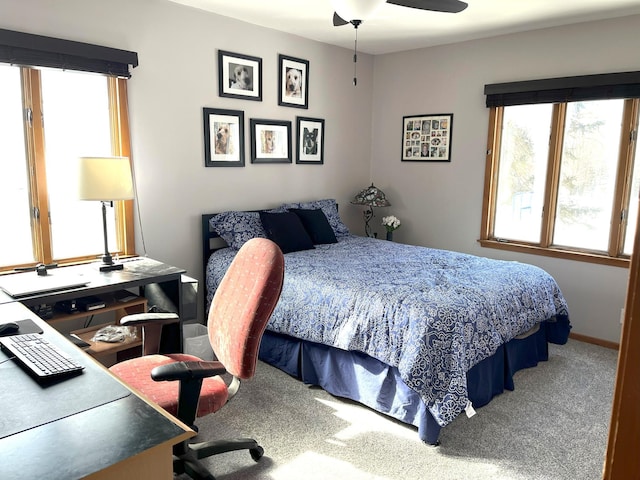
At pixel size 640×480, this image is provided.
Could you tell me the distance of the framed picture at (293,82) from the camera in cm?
427

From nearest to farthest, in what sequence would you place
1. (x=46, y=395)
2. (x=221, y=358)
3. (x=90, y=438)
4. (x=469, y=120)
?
1. (x=90, y=438)
2. (x=46, y=395)
3. (x=221, y=358)
4. (x=469, y=120)

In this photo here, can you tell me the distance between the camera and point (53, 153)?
312 centimetres

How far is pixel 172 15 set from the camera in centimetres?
350

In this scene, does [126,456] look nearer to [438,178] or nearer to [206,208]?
[206,208]

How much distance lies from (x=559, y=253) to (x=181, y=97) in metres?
3.29

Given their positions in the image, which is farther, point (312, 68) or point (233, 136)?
point (312, 68)

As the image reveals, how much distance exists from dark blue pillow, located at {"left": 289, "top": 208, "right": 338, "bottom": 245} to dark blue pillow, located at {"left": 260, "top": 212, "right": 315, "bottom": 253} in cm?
13

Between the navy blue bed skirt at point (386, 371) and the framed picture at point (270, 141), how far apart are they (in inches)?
64.6

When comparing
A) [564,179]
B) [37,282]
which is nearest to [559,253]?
[564,179]

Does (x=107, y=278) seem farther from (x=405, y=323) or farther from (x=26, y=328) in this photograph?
(x=405, y=323)

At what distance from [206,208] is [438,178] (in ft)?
7.50

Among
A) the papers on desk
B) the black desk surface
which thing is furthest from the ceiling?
the papers on desk

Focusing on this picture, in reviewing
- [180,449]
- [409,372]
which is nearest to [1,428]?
[180,449]

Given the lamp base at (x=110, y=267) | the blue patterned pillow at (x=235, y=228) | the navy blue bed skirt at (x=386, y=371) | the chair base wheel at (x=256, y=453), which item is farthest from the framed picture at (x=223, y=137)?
the chair base wheel at (x=256, y=453)
